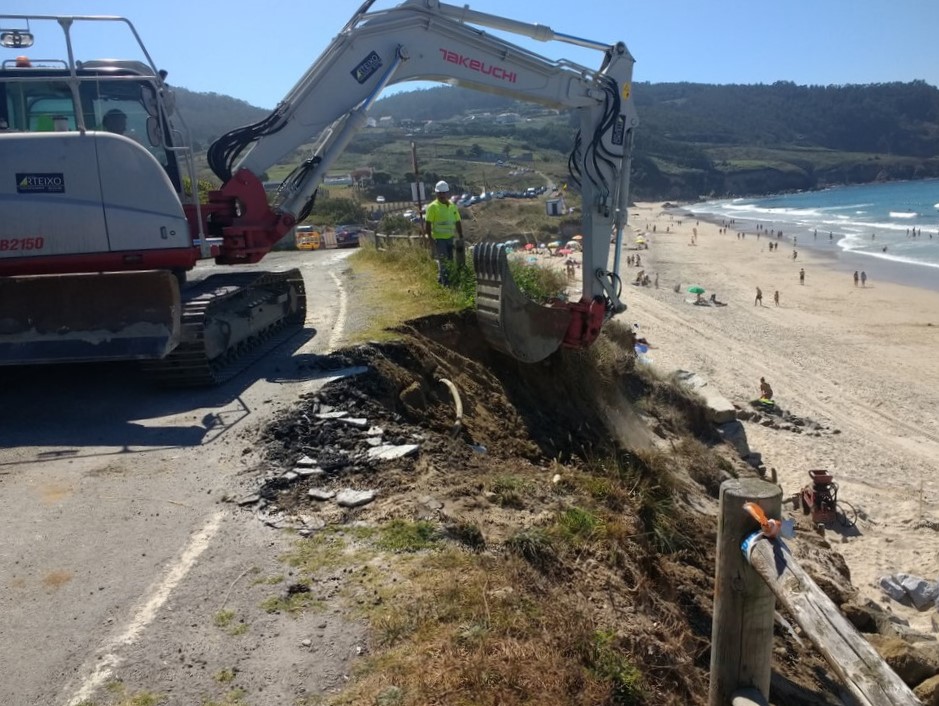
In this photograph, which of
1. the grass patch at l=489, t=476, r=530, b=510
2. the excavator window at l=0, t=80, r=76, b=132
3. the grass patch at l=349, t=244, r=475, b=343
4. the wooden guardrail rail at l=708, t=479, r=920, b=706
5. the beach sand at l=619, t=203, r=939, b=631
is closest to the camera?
the wooden guardrail rail at l=708, t=479, r=920, b=706

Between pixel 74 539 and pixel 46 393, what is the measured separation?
3.59m

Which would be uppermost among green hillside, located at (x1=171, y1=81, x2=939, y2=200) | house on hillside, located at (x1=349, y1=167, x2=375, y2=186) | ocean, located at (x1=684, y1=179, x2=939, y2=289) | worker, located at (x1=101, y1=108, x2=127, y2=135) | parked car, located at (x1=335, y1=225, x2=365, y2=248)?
green hillside, located at (x1=171, y1=81, x2=939, y2=200)

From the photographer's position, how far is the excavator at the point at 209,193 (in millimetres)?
7402

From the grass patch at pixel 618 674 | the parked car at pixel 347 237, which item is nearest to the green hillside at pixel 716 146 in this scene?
the parked car at pixel 347 237

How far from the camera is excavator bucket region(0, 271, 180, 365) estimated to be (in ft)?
25.1

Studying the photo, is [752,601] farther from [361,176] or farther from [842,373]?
[361,176]

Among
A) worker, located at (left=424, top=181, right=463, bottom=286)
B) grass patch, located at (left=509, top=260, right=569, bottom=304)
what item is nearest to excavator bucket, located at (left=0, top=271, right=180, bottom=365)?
worker, located at (left=424, top=181, right=463, bottom=286)

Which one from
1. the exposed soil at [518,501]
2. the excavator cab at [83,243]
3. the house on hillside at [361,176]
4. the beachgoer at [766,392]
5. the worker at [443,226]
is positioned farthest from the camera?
the house on hillside at [361,176]

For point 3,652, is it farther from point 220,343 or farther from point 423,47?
point 423,47

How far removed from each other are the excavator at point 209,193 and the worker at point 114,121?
2 centimetres

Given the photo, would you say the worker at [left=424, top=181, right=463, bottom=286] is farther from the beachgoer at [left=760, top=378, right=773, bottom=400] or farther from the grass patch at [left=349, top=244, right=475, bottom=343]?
the beachgoer at [left=760, top=378, right=773, bottom=400]

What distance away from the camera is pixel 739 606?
11.9 feet

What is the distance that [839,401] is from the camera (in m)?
19.1

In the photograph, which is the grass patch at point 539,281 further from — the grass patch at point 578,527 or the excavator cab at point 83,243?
the grass patch at point 578,527
